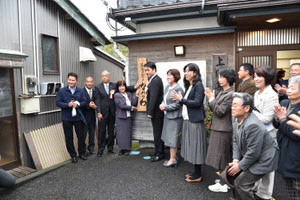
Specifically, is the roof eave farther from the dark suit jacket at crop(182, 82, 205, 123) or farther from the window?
the dark suit jacket at crop(182, 82, 205, 123)

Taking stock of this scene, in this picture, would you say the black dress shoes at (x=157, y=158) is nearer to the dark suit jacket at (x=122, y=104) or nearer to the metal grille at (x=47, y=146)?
the dark suit jacket at (x=122, y=104)

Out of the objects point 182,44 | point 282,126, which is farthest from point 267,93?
point 182,44

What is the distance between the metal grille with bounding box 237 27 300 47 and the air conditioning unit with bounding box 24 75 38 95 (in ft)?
18.6

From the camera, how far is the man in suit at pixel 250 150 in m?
2.69

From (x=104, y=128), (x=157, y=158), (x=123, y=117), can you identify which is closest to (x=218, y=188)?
(x=157, y=158)

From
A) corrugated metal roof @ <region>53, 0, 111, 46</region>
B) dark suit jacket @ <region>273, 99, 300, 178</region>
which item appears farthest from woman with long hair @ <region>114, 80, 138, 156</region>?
dark suit jacket @ <region>273, 99, 300, 178</region>

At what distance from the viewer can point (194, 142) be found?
4.21 m

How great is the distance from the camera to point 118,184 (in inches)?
175

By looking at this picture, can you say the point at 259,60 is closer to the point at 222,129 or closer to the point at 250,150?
the point at 222,129

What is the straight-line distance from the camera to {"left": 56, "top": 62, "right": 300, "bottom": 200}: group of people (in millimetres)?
2715

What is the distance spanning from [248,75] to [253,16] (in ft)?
5.17

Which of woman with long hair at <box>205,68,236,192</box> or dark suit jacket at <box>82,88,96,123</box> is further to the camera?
dark suit jacket at <box>82,88,96,123</box>

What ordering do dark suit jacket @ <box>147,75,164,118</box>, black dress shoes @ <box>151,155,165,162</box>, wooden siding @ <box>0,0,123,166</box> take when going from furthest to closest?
1. black dress shoes @ <box>151,155,165,162</box>
2. wooden siding @ <box>0,0,123,166</box>
3. dark suit jacket @ <box>147,75,164,118</box>

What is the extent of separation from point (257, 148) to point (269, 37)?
14.0 ft
